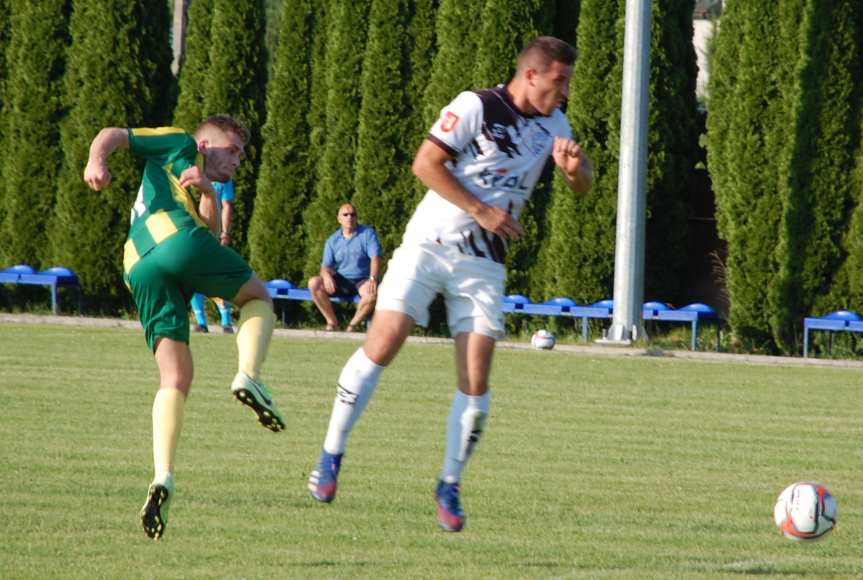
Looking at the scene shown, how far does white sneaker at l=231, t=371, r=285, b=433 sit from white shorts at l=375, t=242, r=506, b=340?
2.37ft

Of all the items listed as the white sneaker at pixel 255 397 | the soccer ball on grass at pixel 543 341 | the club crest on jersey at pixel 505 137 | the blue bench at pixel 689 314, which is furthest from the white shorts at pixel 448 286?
the blue bench at pixel 689 314

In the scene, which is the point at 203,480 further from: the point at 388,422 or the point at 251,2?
the point at 251,2

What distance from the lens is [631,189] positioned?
70.5 ft

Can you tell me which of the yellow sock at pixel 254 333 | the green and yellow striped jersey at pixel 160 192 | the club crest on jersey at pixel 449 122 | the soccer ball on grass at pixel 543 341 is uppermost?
the club crest on jersey at pixel 449 122

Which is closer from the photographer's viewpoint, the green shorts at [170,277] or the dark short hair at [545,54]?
the dark short hair at [545,54]

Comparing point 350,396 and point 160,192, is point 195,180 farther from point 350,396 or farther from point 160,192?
point 350,396

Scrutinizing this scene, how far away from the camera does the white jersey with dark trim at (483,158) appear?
305 inches

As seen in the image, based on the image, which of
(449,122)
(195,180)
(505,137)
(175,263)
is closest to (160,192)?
(195,180)

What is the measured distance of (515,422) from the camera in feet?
42.8

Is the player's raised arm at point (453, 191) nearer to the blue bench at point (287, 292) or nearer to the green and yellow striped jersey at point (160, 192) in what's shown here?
the green and yellow striped jersey at point (160, 192)

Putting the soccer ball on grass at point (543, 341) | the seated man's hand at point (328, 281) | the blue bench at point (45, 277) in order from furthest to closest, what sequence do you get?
the blue bench at point (45, 277) → the seated man's hand at point (328, 281) → the soccer ball on grass at point (543, 341)

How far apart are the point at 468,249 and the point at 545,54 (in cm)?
97

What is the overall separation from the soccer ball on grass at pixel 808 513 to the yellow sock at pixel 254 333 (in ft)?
8.60

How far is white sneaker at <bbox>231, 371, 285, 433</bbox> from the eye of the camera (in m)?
7.91
